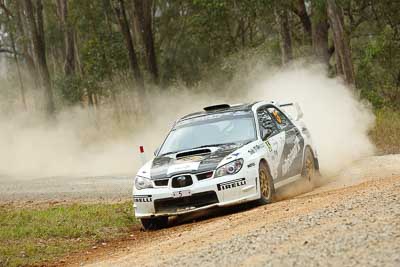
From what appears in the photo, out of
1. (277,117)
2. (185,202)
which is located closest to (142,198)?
(185,202)

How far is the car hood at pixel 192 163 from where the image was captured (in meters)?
11.8

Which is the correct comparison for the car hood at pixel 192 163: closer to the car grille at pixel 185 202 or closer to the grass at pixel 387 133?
the car grille at pixel 185 202

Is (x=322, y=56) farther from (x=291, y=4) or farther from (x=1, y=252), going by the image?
(x=1, y=252)

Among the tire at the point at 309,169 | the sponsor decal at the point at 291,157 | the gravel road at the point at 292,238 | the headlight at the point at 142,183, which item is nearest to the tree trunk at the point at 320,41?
the tire at the point at 309,169

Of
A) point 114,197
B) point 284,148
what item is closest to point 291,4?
point 114,197

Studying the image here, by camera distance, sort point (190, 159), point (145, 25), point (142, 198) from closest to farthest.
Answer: point (142, 198) < point (190, 159) < point (145, 25)

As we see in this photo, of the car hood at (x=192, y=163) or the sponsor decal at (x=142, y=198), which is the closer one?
the car hood at (x=192, y=163)

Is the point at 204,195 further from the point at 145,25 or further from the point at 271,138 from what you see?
the point at 145,25

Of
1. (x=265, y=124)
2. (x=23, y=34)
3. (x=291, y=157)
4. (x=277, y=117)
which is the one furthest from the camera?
(x=23, y=34)

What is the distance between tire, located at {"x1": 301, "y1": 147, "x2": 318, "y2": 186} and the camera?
14258 millimetres

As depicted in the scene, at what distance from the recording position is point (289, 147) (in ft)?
44.8

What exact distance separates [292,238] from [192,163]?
13.8ft

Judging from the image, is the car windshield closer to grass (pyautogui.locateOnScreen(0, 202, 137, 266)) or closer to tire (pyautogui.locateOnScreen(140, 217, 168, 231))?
tire (pyautogui.locateOnScreen(140, 217, 168, 231))

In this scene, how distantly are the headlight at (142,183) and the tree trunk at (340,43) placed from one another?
61.7 feet
